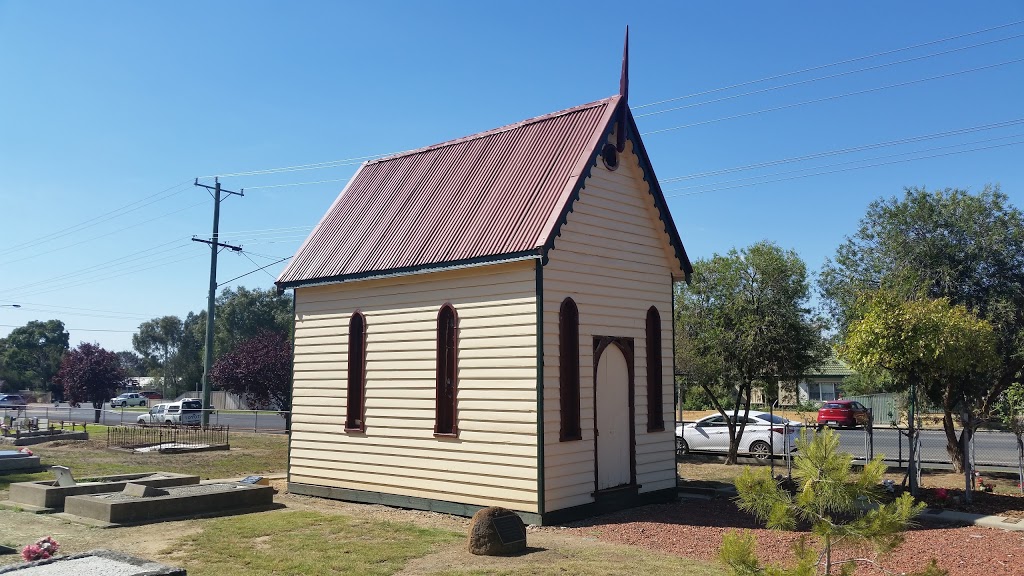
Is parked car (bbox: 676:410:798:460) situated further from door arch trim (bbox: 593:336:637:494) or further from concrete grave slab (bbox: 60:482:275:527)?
concrete grave slab (bbox: 60:482:275:527)

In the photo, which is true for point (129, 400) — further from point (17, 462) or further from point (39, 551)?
point (39, 551)

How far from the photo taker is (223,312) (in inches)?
3679

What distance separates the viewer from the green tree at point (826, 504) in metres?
5.95

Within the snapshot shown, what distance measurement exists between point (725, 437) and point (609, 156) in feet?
46.9

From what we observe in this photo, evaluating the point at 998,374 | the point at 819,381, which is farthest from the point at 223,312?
the point at 998,374

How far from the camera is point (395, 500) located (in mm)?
15508

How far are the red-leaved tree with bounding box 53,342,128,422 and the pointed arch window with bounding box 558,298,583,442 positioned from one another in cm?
5562

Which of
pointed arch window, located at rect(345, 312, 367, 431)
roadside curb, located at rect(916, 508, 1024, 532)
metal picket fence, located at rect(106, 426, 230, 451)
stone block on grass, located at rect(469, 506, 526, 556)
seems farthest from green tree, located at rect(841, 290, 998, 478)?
metal picket fence, located at rect(106, 426, 230, 451)

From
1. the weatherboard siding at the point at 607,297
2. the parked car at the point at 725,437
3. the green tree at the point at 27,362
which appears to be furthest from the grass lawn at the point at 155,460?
the green tree at the point at 27,362

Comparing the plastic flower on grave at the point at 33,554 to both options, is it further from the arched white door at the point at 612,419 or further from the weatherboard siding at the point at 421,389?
the arched white door at the point at 612,419

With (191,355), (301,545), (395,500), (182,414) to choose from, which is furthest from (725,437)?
(191,355)

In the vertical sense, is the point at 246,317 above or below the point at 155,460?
above

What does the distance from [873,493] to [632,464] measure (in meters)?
9.00

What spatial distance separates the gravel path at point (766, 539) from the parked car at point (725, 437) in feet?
35.0
